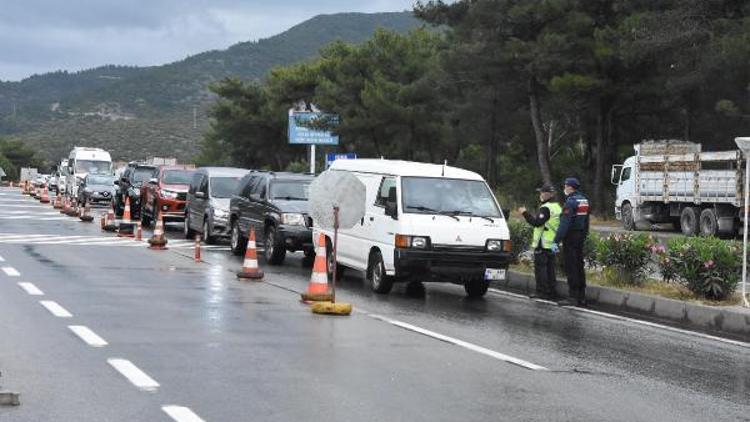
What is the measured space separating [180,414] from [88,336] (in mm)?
3430

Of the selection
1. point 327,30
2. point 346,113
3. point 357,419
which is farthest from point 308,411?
point 327,30

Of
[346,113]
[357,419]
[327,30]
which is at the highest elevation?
[327,30]

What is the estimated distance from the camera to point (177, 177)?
32.0 metres

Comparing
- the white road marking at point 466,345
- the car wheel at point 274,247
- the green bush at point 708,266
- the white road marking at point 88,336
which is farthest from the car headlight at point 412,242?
the white road marking at point 88,336

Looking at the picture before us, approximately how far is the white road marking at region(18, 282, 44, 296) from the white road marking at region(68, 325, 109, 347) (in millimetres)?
3060

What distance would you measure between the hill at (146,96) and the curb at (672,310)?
118 meters

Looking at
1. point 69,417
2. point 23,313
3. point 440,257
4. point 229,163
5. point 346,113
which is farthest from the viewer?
point 229,163

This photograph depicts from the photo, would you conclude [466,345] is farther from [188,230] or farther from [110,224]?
[110,224]

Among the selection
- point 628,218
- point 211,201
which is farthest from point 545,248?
point 628,218

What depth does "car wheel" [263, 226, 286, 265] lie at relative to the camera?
20.1 meters

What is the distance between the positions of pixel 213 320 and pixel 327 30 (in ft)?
528

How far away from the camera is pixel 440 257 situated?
1512 cm

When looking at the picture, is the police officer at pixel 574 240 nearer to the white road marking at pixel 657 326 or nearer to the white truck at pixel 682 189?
the white road marking at pixel 657 326

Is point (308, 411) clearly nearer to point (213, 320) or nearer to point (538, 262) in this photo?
point (213, 320)
